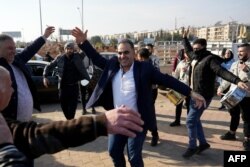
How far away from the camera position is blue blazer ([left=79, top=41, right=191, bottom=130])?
384 cm

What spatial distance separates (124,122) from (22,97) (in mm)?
2260

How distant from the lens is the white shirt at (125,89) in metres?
3.86

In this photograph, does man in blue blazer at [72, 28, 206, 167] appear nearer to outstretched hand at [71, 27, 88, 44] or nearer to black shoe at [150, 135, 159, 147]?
outstretched hand at [71, 27, 88, 44]

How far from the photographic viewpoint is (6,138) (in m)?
1.36

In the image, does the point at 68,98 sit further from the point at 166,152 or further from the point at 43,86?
the point at 43,86

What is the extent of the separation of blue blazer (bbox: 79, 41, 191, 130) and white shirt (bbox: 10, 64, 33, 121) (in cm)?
75

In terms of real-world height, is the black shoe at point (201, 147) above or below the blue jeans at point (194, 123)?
below

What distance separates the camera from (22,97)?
361 cm

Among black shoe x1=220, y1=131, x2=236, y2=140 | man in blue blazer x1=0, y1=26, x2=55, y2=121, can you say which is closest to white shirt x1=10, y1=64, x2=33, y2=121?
man in blue blazer x1=0, y1=26, x2=55, y2=121

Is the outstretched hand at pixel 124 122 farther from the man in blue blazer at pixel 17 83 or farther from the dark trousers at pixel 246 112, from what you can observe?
the dark trousers at pixel 246 112

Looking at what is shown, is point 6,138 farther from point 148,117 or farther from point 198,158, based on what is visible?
point 198,158

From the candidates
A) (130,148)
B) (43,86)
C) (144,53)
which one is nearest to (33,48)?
(130,148)

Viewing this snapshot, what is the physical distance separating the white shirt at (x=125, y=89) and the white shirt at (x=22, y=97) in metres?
1.01

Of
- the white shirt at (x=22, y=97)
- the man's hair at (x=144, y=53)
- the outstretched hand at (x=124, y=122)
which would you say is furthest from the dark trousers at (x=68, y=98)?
the outstretched hand at (x=124, y=122)
